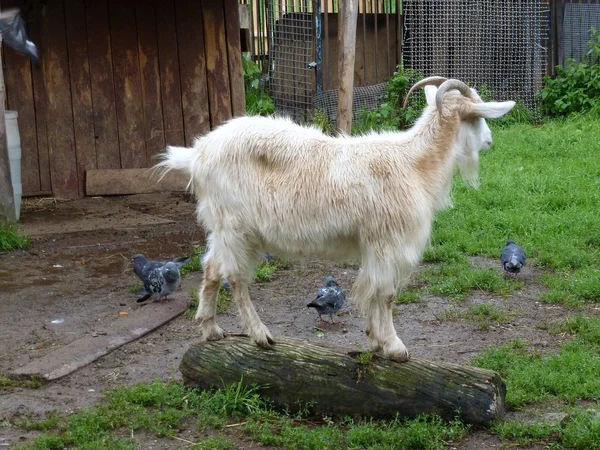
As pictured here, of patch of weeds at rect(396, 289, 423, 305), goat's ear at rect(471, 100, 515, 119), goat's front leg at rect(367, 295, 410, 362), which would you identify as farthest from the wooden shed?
goat's front leg at rect(367, 295, 410, 362)

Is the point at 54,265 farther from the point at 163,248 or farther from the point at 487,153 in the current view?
the point at 487,153

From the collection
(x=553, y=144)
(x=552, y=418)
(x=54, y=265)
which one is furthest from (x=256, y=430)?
(x=553, y=144)

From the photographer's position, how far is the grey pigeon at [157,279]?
7.02 metres

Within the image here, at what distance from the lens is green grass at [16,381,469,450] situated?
4.74 metres

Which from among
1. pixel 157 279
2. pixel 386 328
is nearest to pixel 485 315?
pixel 386 328

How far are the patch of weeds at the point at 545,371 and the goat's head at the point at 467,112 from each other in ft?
4.21

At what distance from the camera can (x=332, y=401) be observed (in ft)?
16.8

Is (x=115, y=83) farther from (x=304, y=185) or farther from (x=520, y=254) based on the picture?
(x=304, y=185)

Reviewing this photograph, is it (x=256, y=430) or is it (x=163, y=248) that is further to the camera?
(x=163, y=248)

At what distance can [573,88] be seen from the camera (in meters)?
13.9

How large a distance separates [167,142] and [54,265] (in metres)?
3.48

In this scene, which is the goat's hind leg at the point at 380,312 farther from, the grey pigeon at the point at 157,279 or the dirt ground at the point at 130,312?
the grey pigeon at the point at 157,279

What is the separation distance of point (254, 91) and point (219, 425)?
9.63m

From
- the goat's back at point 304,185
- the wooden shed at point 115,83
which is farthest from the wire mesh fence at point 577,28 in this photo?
the goat's back at point 304,185
